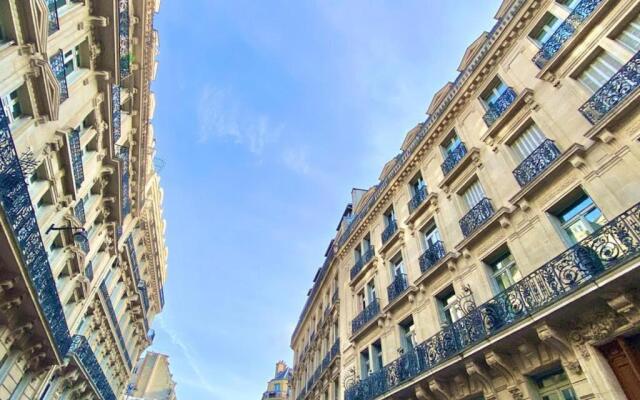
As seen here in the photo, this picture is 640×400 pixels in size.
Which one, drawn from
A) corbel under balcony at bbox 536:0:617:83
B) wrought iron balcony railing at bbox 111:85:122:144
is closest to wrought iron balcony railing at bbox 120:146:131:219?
wrought iron balcony railing at bbox 111:85:122:144

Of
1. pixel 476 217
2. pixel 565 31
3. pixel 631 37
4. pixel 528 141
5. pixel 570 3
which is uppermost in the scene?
pixel 570 3

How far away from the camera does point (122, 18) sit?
1430 cm

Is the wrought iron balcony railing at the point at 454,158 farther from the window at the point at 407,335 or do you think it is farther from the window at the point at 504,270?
the window at the point at 407,335

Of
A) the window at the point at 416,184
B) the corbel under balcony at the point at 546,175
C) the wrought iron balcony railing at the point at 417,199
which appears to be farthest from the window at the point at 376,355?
the corbel under balcony at the point at 546,175

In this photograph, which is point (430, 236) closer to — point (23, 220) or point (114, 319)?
point (23, 220)

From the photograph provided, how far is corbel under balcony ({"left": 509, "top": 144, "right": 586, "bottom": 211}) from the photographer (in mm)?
8198

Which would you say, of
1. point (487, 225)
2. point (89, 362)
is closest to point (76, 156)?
point (89, 362)

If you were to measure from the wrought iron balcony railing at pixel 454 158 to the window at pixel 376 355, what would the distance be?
7.50 metres

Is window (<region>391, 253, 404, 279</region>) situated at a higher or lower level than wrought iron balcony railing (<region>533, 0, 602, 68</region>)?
lower

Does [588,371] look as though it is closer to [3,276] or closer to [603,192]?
[603,192]

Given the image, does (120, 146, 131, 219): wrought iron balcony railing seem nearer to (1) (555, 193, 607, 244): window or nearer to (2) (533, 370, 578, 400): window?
(1) (555, 193, 607, 244): window

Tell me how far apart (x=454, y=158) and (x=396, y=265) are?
5204 millimetres

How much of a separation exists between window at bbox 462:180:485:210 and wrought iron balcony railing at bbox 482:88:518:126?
2.19m

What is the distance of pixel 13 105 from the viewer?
10.2 meters
